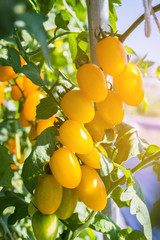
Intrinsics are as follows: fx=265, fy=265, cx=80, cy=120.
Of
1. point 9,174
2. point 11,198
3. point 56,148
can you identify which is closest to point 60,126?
point 56,148

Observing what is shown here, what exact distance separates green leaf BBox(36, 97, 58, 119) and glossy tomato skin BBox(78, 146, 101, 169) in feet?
0.26

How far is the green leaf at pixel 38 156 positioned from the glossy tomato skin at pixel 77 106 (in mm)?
39

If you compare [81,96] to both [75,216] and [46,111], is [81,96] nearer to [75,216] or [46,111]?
[46,111]

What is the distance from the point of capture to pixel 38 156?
344mm

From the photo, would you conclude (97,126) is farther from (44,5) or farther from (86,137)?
(44,5)

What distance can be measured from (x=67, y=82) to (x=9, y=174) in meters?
0.18

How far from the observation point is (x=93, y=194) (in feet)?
1.22

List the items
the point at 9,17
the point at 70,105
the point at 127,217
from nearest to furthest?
the point at 9,17, the point at 70,105, the point at 127,217

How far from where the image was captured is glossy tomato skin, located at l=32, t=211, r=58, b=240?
0.41 metres

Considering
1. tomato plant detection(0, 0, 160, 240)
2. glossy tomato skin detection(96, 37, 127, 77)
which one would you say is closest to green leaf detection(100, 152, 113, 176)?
tomato plant detection(0, 0, 160, 240)

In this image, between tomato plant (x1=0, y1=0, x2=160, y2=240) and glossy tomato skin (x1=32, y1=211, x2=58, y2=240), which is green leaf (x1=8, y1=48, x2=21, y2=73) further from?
glossy tomato skin (x1=32, y1=211, x2=58, y2=240)

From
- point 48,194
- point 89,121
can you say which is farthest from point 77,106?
point 48,194

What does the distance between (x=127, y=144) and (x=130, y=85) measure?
9cm

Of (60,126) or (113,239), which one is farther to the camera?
(113,239)
